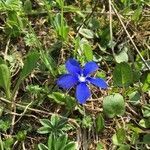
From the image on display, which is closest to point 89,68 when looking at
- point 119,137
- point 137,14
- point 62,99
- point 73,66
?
point 73,66

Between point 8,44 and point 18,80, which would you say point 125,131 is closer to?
point 18,80

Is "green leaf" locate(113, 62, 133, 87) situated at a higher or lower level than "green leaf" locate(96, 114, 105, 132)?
higher

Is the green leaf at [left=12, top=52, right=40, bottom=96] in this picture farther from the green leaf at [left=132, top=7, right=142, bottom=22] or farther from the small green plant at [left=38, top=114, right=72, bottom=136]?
the green leaf at [left=132, top=7, right=142, bottom=22]

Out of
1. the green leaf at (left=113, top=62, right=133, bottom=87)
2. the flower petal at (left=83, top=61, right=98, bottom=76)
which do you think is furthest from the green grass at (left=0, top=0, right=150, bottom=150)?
the flower petal at (left=83, top=61, right=98, bottom=76)

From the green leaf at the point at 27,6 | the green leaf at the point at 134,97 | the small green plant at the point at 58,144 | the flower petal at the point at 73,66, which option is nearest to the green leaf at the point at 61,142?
the small green plant at the point at 58,144

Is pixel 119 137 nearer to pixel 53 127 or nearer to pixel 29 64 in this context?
pixel 53 127

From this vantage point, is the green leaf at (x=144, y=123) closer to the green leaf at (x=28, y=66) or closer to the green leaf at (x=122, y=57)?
the green leaf at (x=122, y=57)
